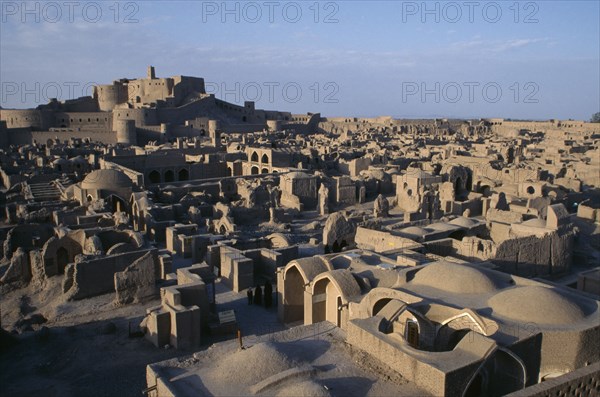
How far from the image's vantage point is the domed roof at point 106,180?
2386 centimetres

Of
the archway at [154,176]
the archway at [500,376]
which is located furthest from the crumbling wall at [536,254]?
the archway at [154,176]

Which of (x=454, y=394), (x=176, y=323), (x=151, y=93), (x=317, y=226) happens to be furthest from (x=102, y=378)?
(x=151, y=93)

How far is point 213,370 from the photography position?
7.88m

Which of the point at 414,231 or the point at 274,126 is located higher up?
the point at 274,126

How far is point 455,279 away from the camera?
35.2ft

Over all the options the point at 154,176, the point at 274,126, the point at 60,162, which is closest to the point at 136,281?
the point at 154,176

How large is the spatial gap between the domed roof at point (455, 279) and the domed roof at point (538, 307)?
0.85 meters

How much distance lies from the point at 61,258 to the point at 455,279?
12.2 meters

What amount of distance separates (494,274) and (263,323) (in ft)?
19.2

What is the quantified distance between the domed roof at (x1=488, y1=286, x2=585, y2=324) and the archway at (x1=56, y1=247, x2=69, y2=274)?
12845 millimetres

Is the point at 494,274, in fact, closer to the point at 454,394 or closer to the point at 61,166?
the point at 454,394

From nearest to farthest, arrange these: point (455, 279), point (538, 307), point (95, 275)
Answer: point (538, 307) < point (455, 279) < point (95, 275)

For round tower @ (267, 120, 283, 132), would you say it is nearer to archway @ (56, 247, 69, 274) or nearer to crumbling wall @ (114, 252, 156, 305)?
archway @ (56, 247, 69, 274)

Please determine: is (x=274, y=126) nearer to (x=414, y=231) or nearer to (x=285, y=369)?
(x=414, y=231)
